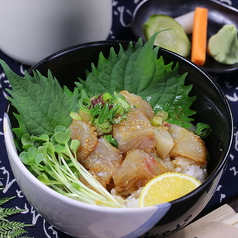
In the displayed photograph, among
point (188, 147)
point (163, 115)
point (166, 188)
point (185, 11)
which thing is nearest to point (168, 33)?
point (185, 11)

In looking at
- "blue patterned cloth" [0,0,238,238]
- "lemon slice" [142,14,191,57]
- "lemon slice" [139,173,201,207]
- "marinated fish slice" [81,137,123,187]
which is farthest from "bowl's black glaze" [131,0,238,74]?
"lemon slice" [139,173,201,207]

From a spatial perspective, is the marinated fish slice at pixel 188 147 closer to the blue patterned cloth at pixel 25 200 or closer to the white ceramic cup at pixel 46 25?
the blue patterned cloth at pixel 25 200

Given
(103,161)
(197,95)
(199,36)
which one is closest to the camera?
(103,161)

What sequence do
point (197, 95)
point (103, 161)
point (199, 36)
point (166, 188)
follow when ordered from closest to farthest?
1. point (166, 188)
2. point (103, 161)
3. point (197, 95)
4. point (199, 36)

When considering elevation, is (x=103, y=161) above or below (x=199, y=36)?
below

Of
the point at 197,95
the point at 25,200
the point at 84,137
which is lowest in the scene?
the point at 25,200

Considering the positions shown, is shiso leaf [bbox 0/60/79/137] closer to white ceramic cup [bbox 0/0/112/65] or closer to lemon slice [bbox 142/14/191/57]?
white ceramic cup [bbox 0/0/112/65]

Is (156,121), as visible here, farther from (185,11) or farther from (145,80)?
(185,11)
